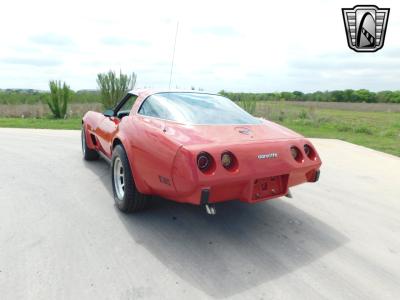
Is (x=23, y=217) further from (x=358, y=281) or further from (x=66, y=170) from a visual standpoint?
(x=358, y=281)

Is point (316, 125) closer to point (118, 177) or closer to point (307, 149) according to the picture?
point (307, 149)

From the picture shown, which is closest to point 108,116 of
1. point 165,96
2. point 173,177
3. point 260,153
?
point 165,96

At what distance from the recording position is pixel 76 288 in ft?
6.90

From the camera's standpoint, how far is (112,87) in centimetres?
1394

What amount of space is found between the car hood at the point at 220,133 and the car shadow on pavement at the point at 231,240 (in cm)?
92

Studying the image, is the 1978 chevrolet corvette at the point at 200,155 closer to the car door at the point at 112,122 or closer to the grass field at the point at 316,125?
the car door at the point at 112,122

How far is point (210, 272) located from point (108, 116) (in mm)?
2673

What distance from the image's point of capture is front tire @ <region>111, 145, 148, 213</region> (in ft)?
10.3

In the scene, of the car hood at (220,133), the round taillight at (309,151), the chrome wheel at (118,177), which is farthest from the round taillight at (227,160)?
the chrome wheel at (118,177)

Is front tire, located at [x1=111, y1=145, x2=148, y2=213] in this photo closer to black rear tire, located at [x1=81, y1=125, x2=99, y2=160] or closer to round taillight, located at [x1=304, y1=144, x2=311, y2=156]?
round taillight, located at [x1=304, y1=144, x2=311, y2=156]

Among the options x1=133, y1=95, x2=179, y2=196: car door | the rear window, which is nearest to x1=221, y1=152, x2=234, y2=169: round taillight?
x1=133, y1=95, x2=179, y2=196: car door

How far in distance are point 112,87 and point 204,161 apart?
12452 mm

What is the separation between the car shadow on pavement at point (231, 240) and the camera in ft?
7.60

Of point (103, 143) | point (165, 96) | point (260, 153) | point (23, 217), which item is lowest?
point (23, 217)
